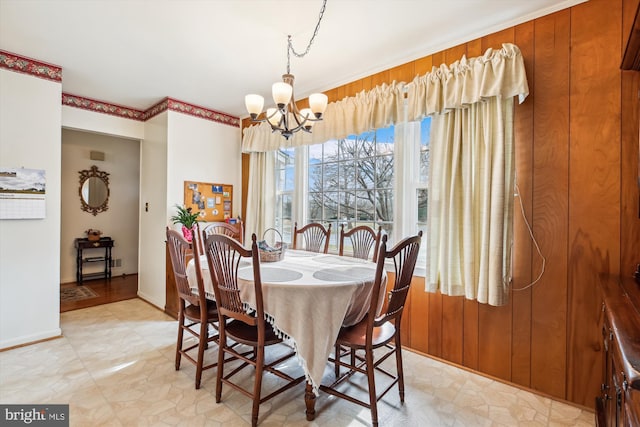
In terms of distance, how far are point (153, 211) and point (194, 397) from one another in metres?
2.67

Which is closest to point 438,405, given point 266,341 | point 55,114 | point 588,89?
point 266,341

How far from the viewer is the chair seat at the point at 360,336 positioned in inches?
67.8

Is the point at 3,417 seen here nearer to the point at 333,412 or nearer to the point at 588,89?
the point at 333,412

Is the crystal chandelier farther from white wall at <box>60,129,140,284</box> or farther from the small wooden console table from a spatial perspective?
the small wooden console table

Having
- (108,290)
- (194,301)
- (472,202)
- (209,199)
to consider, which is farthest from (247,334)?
(108,290)

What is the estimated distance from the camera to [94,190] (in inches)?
208

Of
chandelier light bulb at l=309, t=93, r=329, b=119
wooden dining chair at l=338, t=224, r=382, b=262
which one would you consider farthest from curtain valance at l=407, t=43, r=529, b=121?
wooden dining chair at l=338, t=224, r=382, b=262

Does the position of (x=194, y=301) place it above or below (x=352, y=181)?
below

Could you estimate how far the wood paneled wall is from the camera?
1.80 meters

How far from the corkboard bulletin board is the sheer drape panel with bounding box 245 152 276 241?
0.41 m

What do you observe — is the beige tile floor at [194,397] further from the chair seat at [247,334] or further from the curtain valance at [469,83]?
the curtain valance at [469,83]

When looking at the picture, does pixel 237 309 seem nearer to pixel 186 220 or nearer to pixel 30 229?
pixel 186 220

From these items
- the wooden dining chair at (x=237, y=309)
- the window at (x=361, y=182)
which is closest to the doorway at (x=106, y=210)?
the window at (x=361, y=182)

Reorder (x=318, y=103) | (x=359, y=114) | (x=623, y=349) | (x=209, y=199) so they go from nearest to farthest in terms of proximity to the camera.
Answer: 1. (x=623, y=349)
2. (x=318, y=103)
3. (x=359, y=114)
4. (x=209, y=199)
